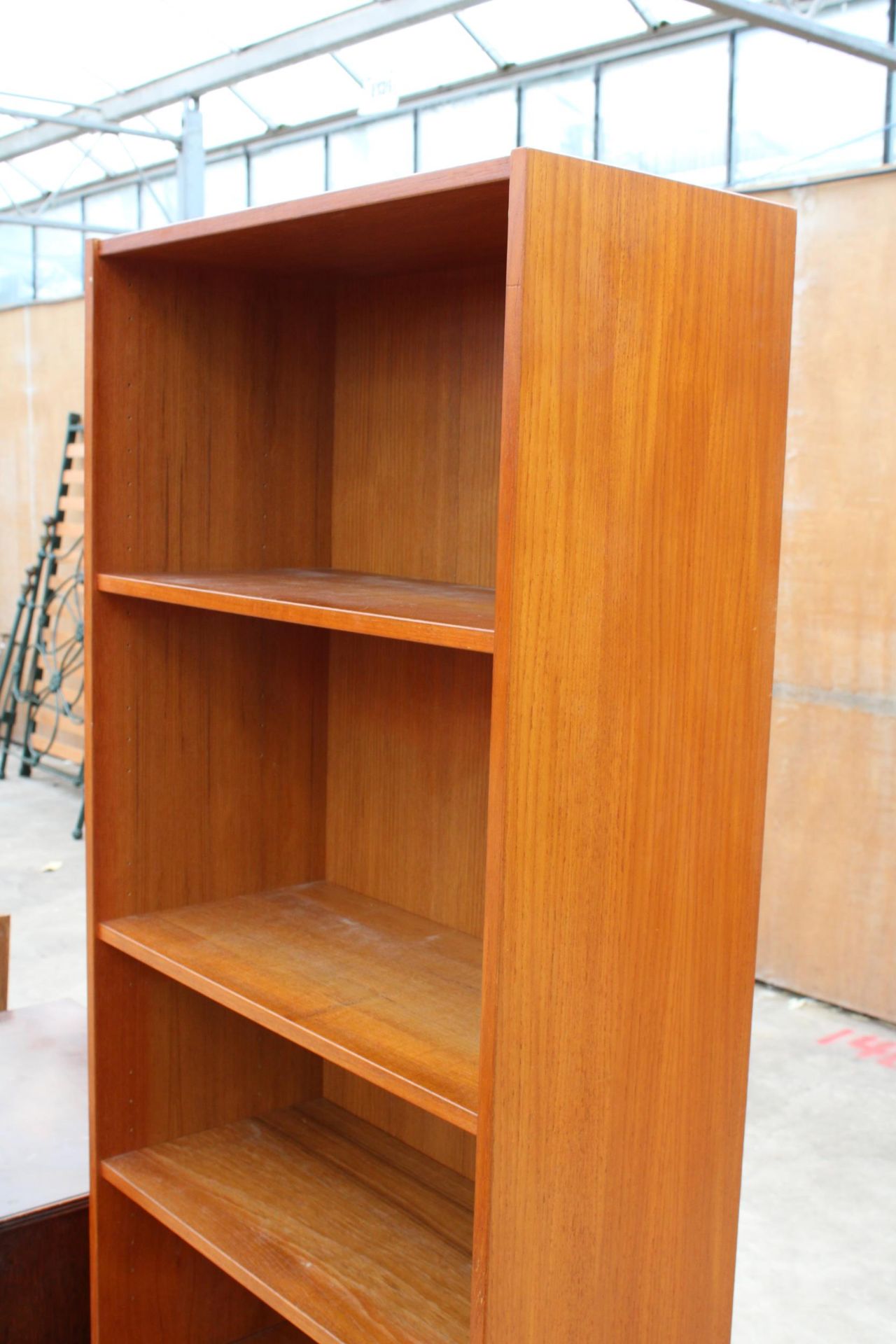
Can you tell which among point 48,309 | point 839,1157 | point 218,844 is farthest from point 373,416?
point 48,309

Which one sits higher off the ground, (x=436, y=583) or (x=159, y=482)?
(x=159, y=482)

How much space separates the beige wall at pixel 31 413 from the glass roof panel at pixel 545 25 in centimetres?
276

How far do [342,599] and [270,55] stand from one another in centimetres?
717

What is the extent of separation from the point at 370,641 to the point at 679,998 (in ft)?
2.61

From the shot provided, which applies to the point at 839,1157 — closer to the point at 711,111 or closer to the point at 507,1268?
the point at 507,1268

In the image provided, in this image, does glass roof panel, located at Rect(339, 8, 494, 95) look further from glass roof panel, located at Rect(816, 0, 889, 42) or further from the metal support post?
glass roof panel, located at Rect(816, 0, 889, 42)

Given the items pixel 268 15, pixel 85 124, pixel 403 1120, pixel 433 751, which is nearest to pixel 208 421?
pixel 433 751

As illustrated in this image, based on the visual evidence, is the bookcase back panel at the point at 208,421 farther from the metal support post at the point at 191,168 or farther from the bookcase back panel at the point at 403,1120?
the metal support post at the point at 191,168

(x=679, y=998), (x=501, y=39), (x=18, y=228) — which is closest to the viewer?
(x=679, y=998)

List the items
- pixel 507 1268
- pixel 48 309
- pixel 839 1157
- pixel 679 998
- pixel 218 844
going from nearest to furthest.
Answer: pixel 507 1268
pixel 679 998
pixel 218 844
pixel 839 1157
pixel 48 309

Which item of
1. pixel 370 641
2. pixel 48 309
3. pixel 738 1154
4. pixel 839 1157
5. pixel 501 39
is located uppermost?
pixel 501 39

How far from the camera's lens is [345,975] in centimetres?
174

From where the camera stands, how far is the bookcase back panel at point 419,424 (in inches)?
72.7

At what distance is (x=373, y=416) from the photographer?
6.64 ft
